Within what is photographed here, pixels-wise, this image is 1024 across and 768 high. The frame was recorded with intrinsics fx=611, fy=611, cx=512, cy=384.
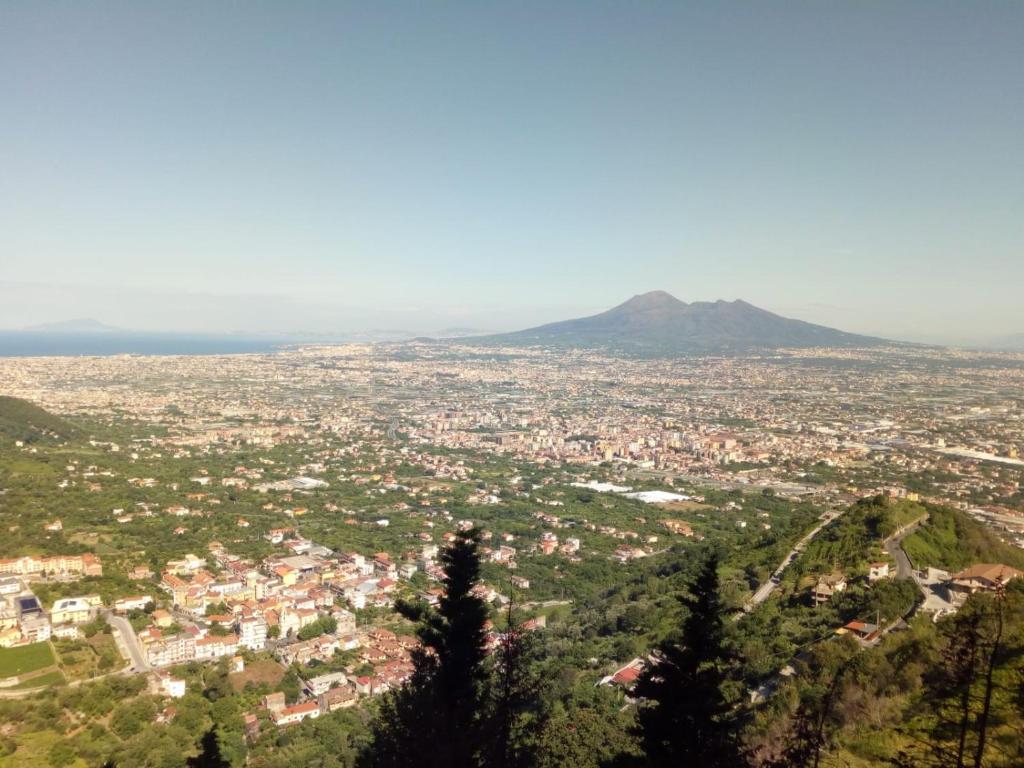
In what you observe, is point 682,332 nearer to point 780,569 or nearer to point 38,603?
point 780,569

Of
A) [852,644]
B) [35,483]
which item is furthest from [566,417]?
[852,644]

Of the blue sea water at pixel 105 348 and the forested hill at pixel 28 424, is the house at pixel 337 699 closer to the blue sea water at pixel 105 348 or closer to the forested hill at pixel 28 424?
the forested hill at pixel 28 424

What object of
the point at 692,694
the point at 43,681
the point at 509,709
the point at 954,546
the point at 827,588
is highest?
the point at 509,709

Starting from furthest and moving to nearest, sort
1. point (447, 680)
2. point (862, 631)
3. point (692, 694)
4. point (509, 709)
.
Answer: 1. point (862, 631)
2. point (447, 680)
3. point (692, 694)
4. point (509, 709)

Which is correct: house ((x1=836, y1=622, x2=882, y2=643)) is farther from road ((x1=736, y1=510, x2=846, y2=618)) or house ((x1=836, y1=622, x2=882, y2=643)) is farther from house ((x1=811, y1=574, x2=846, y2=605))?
road ((x1=736, y1=510, x2=846, y2=618))

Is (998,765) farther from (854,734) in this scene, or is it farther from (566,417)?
(566,417)

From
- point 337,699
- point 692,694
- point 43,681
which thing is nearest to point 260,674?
point 337,699

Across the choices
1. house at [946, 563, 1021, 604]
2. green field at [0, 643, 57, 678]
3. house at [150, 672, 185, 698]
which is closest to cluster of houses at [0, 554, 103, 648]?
green field at [0, 643, 57, 678]
